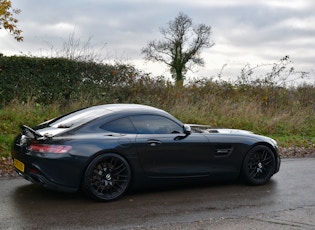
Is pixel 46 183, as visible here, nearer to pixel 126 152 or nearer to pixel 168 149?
pixel 126 152

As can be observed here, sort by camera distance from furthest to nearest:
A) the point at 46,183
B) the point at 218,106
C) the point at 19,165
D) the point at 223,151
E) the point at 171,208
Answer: the point at 218,106
the point at 223,151
the point at 19,165
the point at 171,208
the point at 46,183

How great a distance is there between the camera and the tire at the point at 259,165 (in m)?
7.31

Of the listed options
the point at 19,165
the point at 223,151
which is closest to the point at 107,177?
the point at 19,165

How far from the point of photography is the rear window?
6332 mm

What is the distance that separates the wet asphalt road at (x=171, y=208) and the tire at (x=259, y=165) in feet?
0.57

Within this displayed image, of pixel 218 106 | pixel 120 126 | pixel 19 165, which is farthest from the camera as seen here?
pixel 218 106

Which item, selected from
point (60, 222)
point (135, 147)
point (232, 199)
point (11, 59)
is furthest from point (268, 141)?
point (11, 59)

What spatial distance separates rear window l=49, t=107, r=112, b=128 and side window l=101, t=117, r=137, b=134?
23 centimetres

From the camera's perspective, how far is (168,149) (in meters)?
6.55

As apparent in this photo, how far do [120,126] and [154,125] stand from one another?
1.87 feet

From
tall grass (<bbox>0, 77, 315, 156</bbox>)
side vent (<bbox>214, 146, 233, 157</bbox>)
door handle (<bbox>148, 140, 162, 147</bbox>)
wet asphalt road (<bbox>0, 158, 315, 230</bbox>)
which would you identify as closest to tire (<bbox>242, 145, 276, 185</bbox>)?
wet asphalt road (<bbox>0, 158, 315, 230</bbox>)

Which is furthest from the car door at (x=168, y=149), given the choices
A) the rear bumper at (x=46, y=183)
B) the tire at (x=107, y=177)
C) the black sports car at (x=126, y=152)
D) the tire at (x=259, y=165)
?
the rear bumper at (x=46, y=183)

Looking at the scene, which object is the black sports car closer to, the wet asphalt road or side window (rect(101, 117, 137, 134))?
side window (rect(101, 117, 137, 134))

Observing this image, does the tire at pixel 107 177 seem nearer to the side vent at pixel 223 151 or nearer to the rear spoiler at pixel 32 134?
the rear spoiler at pixel 32 134
